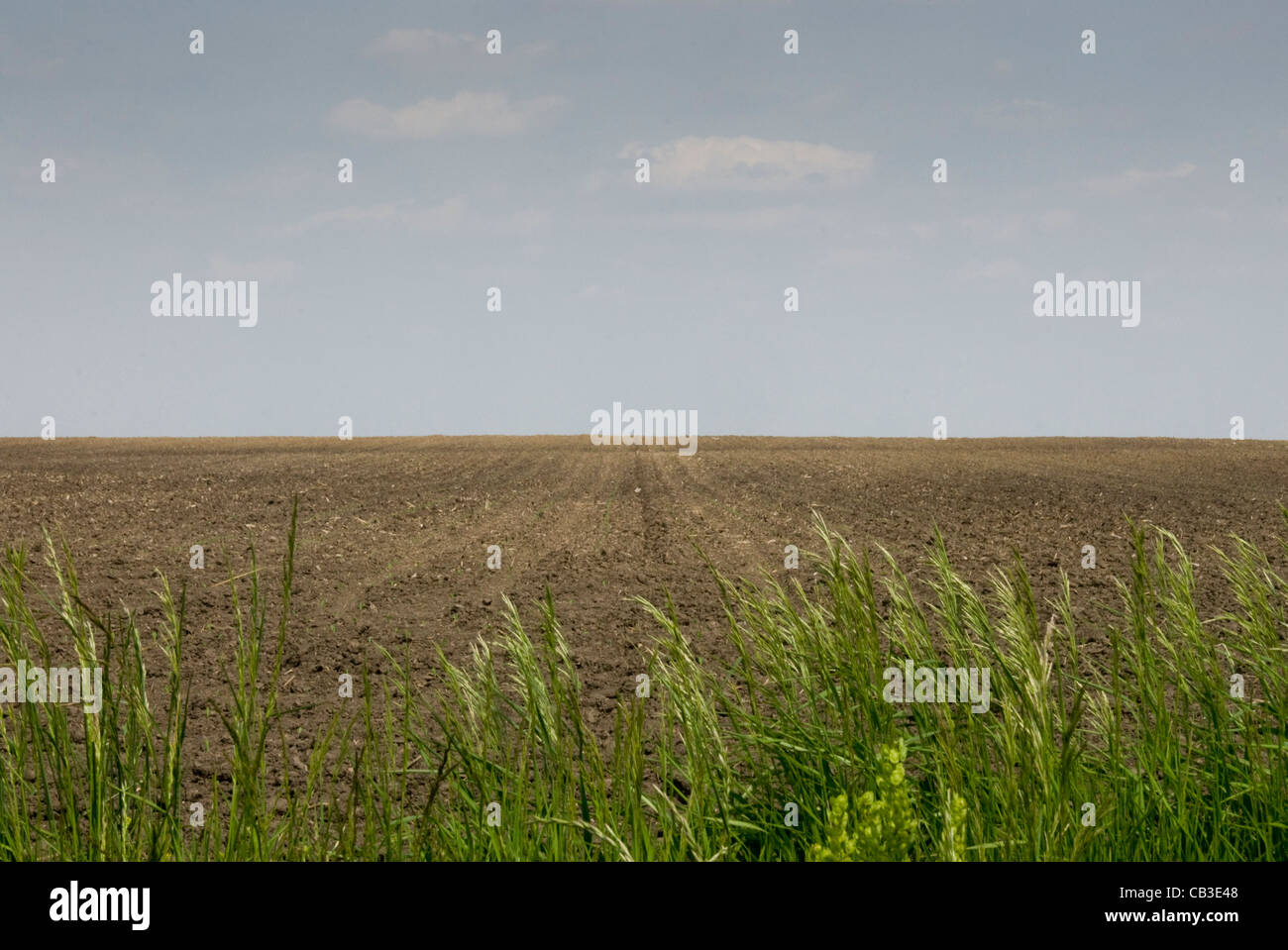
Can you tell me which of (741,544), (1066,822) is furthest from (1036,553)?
(1066,822)

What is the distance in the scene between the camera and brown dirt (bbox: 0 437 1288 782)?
29.8 feet

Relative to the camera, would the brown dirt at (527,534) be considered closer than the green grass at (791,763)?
No

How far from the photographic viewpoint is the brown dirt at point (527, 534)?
909 cm

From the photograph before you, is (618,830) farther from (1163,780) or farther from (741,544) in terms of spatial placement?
(741,544)

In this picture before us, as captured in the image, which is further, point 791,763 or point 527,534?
point 527,534

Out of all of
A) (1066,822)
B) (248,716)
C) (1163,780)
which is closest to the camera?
(248,716)

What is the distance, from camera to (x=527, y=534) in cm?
1614

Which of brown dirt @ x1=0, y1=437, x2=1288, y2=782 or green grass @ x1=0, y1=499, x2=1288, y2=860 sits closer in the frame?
green grass @ x1=0, y1=499, x2=1288, y2=860

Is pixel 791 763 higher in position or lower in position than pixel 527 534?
lower
